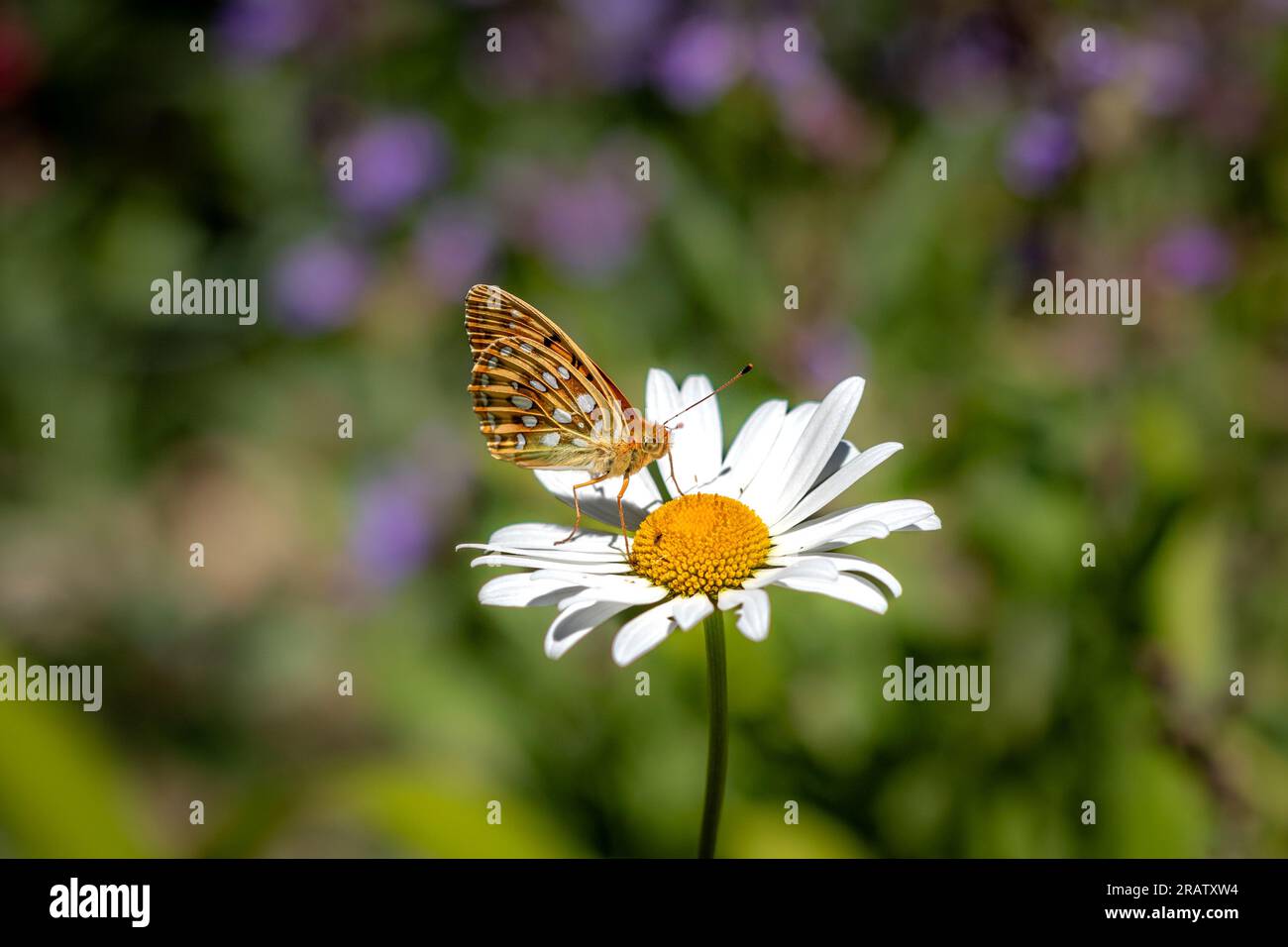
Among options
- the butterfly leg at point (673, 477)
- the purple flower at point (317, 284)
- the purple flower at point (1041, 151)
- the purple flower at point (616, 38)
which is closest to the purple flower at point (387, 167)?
the purple flower at point (317, 284)

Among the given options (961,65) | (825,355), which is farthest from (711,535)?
(961,65)

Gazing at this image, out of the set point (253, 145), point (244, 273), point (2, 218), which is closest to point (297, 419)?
point (244, 273)

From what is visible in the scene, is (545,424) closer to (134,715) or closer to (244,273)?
(134,715)

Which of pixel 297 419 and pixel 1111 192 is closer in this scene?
pixel 1111 192

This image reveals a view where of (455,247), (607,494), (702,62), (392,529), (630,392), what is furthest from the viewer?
(455,247)

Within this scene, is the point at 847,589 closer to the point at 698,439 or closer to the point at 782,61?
the point at 698,439
